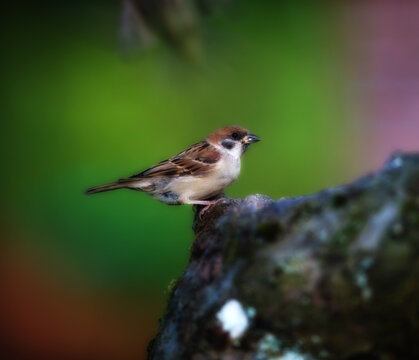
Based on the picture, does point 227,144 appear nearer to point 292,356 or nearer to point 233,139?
→ point 233,139

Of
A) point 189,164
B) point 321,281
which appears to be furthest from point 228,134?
point 321,281

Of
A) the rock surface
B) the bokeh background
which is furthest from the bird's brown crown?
the rock surface

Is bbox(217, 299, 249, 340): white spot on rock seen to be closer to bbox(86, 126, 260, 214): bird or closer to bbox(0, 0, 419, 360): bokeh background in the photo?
bbox(86, 126, 260, 214): bird

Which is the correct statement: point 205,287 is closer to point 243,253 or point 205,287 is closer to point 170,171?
point 243,253

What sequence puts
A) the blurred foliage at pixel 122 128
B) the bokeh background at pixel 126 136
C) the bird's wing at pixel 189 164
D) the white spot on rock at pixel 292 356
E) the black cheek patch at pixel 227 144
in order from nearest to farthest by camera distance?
the white spot on rock at pixel 292 356 < the bird's wing at pixel 189 164 < the black cheek patch at pixel 227 144 < the bokeh background at pixel 126 136 < the blurred foliage at pixel 122 128

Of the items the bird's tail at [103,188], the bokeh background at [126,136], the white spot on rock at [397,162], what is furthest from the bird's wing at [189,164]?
the white spot on rock at [397,162]

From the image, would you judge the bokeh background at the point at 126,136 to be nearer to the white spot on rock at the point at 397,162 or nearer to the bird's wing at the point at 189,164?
the bird's wing at the point at 189,164

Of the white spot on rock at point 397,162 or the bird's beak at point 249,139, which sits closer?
the white spot on rock at point 397,162
